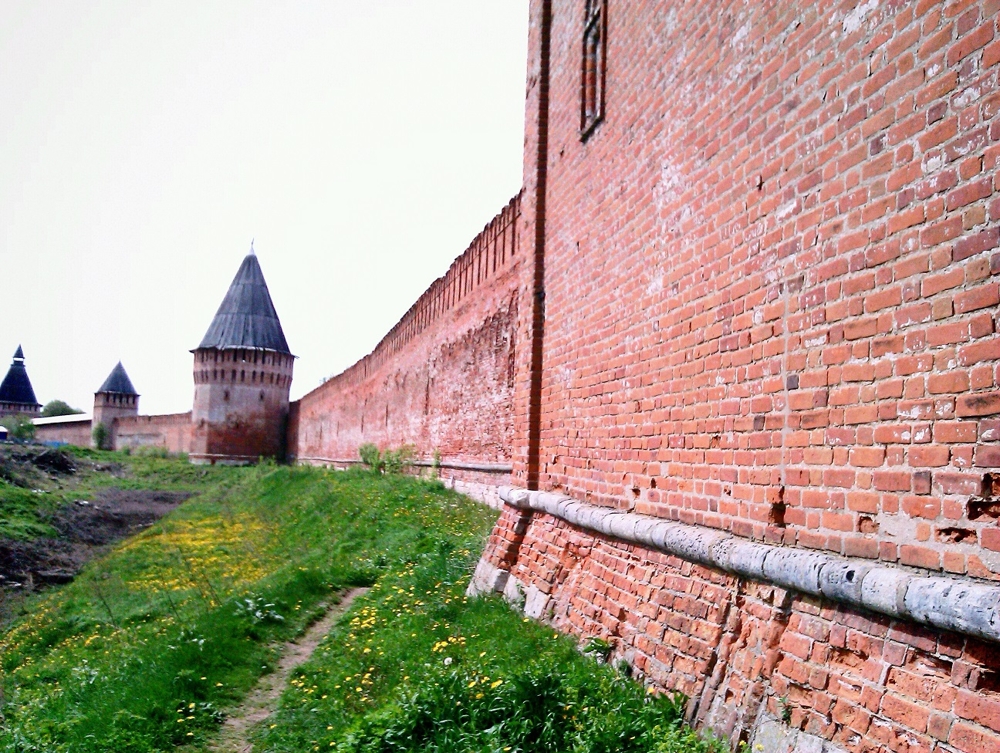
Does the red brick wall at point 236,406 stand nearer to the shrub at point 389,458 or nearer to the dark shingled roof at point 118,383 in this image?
the dark shingled roof at point 118,383

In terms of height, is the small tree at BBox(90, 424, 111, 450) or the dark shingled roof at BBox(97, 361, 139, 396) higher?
the dark shingled roof at BBox(97, 361, 139, 396)

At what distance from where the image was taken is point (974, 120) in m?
2.42

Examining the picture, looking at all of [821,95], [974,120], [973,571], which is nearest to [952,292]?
[974,120]

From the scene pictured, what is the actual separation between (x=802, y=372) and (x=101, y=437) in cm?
5320

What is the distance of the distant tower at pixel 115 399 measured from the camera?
167 ft

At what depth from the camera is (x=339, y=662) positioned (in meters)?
5.72

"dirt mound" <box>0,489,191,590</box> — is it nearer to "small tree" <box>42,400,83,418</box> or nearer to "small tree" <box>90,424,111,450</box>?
"small tree" <box>90,424,111,450</box>

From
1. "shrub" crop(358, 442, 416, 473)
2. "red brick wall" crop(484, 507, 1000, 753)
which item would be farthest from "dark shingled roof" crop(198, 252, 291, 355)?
"red brick wall" crop(484, 507, 1000, 753)

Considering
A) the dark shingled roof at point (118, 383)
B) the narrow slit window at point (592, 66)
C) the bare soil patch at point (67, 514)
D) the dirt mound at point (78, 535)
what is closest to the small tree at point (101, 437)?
the dark shingled roof at point (118, 383)

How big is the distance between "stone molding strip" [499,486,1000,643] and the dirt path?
2.62 metres

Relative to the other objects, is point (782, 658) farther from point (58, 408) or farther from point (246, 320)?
point (58, 408)

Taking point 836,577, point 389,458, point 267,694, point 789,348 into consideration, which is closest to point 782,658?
point 836,577

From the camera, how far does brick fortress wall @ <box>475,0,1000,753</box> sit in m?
2.40

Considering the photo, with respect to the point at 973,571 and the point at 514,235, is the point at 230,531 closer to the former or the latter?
the point at 514,235
